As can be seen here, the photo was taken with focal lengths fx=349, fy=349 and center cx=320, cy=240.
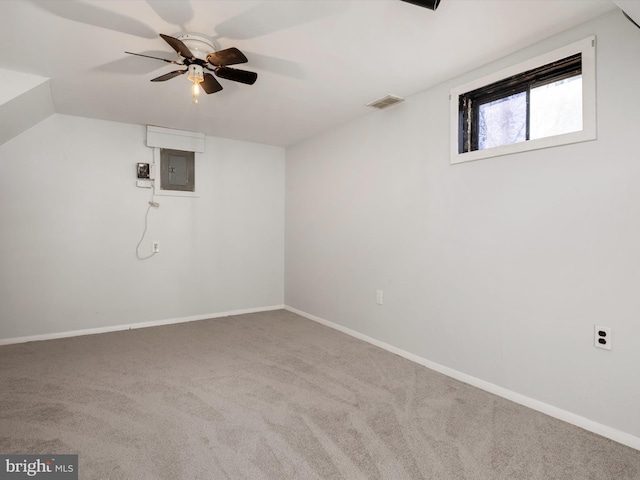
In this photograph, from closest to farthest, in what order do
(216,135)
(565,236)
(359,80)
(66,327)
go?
(565,236), (359,80), (66,327), (216,135)

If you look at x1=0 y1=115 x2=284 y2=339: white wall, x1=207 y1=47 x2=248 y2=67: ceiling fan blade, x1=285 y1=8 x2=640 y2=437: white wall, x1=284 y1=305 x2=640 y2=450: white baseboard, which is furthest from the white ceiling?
x1=284 y1=305 x2=640 y2=450: white baseboard

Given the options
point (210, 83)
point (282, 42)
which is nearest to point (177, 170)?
point (210, 83)

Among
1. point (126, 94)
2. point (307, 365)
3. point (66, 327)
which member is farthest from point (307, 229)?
point (66, 327)

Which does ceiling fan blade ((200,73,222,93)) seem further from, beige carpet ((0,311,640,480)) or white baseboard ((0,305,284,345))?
white baseboard ((0,305,284,345))

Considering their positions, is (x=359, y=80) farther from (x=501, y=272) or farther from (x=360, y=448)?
(x=360, y=448)

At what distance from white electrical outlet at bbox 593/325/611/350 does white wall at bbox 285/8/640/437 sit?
0.03 metres

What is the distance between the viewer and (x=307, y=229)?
459 cm

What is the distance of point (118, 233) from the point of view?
3963 mm

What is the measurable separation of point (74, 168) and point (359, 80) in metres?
3.12

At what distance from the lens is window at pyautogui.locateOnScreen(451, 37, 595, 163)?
2055 mm

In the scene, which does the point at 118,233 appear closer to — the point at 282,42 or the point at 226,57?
the point at 226,57

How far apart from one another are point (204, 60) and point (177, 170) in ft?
7.43

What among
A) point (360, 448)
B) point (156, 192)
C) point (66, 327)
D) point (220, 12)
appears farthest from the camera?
point (156, 192)

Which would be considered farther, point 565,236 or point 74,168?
point 74,168
